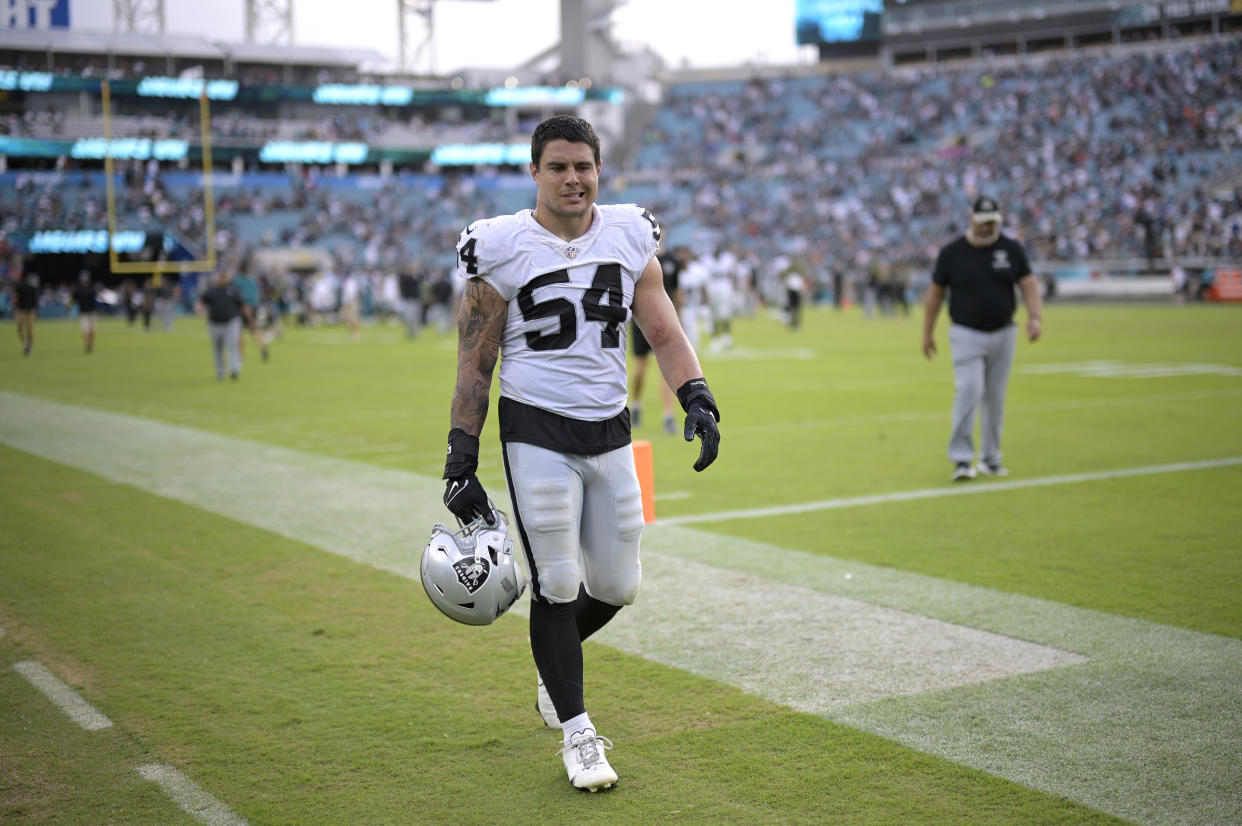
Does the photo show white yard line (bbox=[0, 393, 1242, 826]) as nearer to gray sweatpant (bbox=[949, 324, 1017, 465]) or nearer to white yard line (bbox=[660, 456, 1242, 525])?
white yard line (bbox=[660, 456, 1242, 525])

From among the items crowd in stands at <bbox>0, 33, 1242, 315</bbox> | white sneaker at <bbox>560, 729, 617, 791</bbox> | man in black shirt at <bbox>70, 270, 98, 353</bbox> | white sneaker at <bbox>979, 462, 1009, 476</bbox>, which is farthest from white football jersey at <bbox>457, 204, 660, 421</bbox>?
crowd in stands at <bbox>0, 33, 1242, 315</bbox>

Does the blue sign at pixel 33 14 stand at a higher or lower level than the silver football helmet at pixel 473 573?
higher

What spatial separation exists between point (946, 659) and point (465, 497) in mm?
2257

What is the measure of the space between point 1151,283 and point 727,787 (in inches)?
1537

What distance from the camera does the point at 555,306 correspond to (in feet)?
12.5

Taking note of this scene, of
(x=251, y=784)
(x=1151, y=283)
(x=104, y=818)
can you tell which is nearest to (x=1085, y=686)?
(x=251, y=784)

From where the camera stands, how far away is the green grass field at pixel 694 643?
367 cm

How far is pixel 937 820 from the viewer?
11.1 ft

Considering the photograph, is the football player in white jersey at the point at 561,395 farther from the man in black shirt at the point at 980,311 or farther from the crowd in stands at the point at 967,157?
the crowd in stands at the point at 967,157

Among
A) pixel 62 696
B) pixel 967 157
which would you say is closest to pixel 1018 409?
pixel 62 696

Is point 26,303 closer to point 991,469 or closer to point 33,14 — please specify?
point 991,469

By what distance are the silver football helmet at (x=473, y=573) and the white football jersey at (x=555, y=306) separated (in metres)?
0.46

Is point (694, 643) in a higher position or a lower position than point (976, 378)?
lower

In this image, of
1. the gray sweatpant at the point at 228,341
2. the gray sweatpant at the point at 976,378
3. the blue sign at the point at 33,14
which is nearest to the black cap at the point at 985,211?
the gray sweatpant at the point at 976,378
